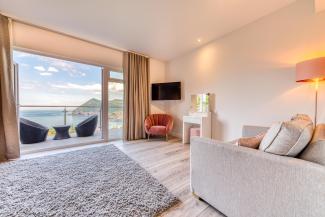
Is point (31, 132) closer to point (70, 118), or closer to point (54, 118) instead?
point (54, 118)

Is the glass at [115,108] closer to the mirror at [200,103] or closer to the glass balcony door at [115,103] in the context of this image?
the glass balcony door at [115,103]

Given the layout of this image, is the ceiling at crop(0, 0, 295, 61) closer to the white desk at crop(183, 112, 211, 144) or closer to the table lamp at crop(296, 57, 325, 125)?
the table lamp at crop(296, 57, 325, 125)

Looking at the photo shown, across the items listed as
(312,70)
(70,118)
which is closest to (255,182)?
(312,70)

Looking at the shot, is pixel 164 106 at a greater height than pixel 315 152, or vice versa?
pixel 164 106

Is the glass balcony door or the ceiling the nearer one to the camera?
the ceiling

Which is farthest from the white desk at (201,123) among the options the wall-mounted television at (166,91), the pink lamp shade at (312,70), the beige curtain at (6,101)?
the beige curtain at (6,101)

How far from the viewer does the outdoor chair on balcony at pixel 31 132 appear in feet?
11.8

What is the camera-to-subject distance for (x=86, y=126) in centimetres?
457

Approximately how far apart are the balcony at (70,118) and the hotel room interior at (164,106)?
0.04 metres

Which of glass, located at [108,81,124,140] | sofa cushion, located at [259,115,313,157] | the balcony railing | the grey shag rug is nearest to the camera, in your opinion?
sofa cushion, located at [259,115,313,157]

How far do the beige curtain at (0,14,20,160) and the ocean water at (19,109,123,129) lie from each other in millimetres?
1308

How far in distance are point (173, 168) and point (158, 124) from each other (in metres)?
2.32

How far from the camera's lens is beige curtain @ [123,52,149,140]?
4234mm

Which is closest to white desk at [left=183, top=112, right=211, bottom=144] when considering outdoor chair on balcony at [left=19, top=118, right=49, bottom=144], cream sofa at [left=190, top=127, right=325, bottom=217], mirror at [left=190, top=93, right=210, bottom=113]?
mirror at [left=190, top=93, right=210, bottom=113]
